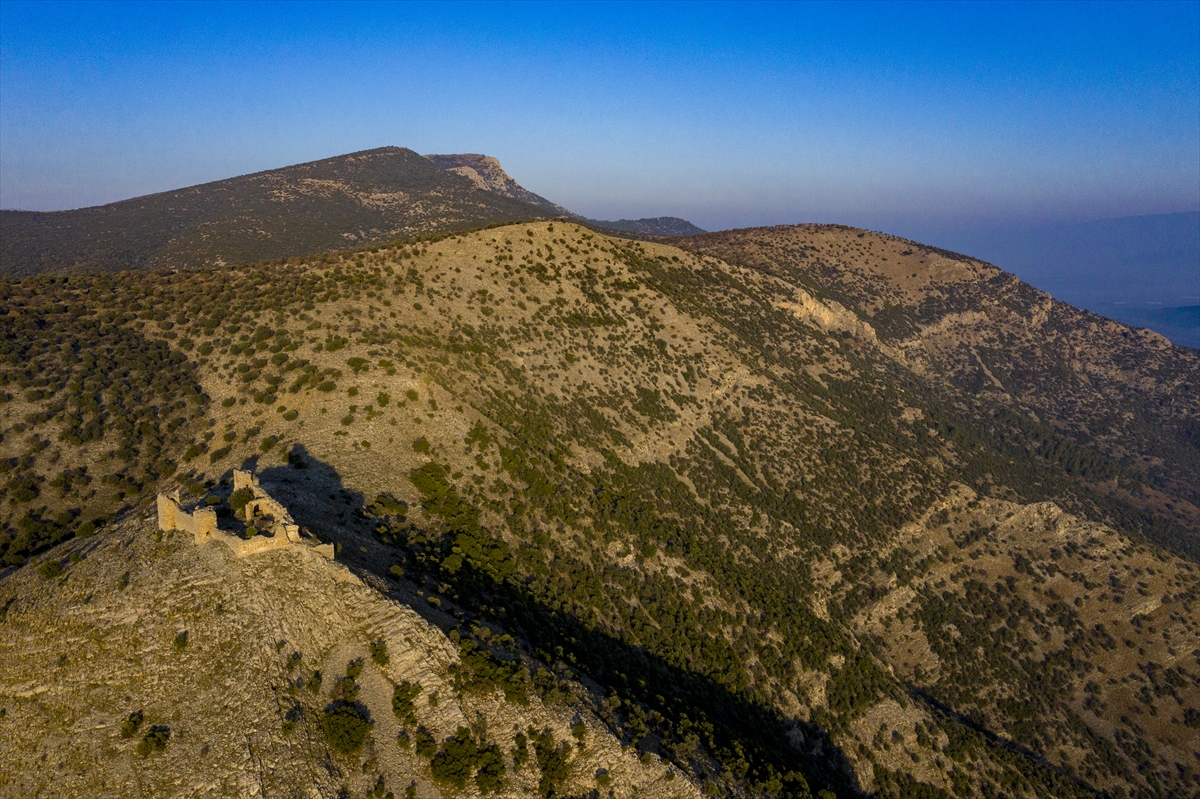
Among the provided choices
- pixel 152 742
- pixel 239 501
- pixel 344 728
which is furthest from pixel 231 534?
pixel 344 728

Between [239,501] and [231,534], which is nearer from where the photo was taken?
[231,534]

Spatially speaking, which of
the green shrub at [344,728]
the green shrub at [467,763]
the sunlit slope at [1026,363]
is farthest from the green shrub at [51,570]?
the sunlit slope at [1026,363]

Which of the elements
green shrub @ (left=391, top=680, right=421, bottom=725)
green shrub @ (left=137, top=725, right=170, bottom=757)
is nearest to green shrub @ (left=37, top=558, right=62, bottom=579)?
green shrub @ (left=137, top=725, right=170, bottom=757)

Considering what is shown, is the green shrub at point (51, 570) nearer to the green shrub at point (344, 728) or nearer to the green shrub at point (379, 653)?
the green shrub at point (344, 728)

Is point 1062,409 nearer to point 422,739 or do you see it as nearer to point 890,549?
point 890,549

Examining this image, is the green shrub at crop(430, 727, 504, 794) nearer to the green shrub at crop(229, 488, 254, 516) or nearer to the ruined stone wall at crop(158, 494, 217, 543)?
the ruined stone wall at crop(158, 494, 217, 543)

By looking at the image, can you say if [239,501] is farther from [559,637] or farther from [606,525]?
[606,525]
